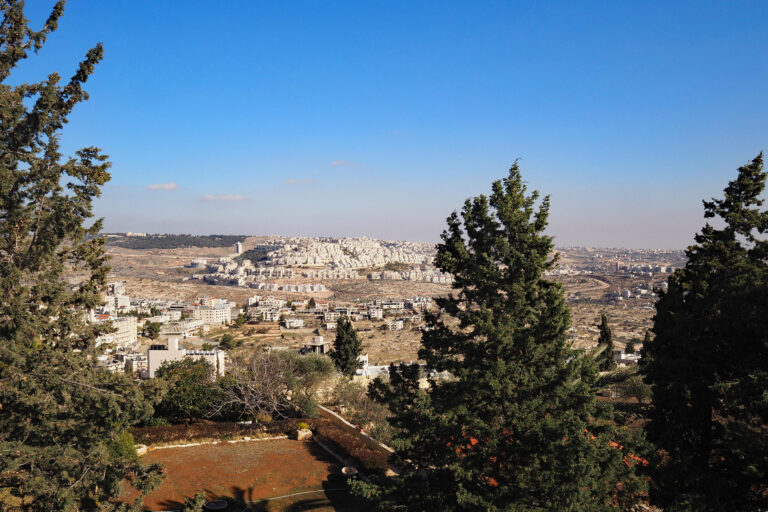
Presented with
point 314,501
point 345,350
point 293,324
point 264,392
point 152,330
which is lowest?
point 293,324

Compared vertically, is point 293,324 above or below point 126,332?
below

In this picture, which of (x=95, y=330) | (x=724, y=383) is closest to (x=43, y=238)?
(x=95, y=330)

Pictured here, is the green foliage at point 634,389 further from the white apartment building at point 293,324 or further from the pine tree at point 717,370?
the white apartment building at point 293,324

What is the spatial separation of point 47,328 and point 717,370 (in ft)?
36.8

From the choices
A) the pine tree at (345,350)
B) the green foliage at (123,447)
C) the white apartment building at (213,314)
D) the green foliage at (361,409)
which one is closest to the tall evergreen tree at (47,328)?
the green foliage at (123,447)

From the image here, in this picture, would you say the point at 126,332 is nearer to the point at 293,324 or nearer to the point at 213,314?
the point at 293,324

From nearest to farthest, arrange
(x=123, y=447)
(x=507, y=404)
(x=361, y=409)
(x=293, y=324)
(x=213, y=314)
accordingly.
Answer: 1. (x=507, y=404)
2. (x=123, y=447)
3. (x=361, y=409)
4. (x=293, y=324)
5. (x=213, y=314)

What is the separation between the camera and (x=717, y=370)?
29.5 feet

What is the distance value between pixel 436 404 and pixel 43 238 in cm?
633

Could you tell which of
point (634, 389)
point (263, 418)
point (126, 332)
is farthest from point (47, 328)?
point (126, 332)

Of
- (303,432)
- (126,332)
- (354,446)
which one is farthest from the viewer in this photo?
(126,332)

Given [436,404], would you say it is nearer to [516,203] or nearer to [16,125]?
[516,203]

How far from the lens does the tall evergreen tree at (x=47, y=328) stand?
6688mm

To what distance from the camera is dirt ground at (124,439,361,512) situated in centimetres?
1165
